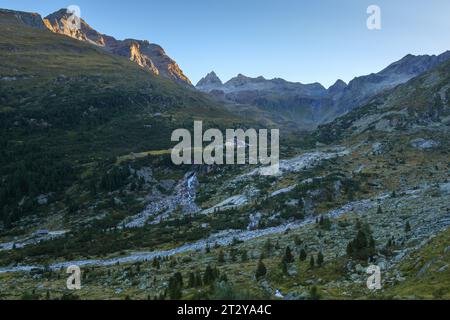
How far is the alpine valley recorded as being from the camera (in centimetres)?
2844

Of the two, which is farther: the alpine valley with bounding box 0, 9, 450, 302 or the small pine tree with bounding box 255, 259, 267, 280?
the small pine tree with bounding box 255, 259, 267, 280

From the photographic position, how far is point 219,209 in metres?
64.9

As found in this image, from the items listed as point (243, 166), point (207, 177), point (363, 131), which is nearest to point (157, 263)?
point (207, 177)

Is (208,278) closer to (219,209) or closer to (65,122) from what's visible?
(219,209)

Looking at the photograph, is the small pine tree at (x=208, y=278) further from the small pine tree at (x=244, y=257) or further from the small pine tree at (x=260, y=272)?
the small pine tree at (x=244, y=257)

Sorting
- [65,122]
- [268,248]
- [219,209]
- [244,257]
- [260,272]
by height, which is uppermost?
[65,122]

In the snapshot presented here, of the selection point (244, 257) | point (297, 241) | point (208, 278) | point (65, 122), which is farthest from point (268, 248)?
point (65, 122)

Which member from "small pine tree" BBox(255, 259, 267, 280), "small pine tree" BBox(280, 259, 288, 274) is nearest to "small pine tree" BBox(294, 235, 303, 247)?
"small pine tree" BBox(280, 259, 288, 274)

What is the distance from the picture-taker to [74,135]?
12494 cm

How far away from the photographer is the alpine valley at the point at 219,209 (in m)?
28.4

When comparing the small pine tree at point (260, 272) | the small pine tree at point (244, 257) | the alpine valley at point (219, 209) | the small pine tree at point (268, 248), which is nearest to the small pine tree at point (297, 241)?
the alpine valley at point (219, 209)

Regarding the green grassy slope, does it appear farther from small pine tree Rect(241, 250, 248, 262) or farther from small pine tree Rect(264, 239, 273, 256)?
small pine tree Rect(264, 239, 273, 256)

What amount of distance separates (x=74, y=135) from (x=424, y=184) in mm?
101641

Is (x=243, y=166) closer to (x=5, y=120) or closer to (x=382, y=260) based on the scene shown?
(x=382, y=260)
